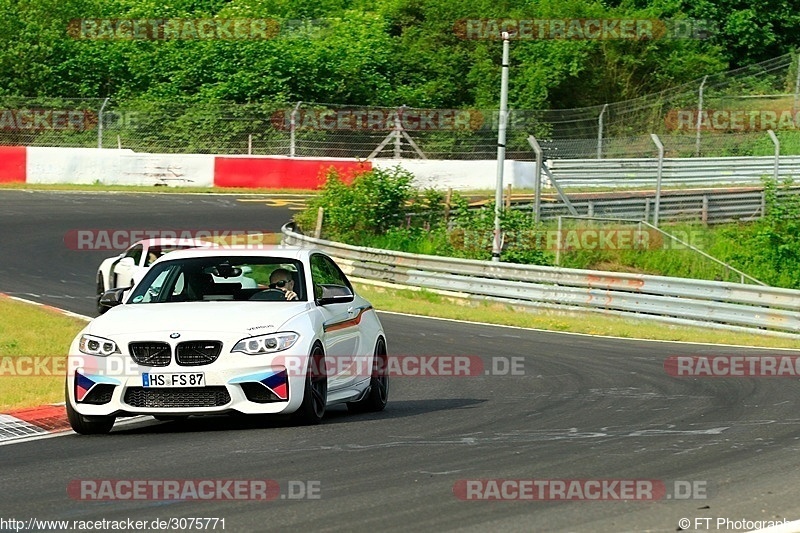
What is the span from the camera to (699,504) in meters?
7.68

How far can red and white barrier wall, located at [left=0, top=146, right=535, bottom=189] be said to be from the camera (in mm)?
40062

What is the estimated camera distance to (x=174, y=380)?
10.4m

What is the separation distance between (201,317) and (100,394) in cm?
94

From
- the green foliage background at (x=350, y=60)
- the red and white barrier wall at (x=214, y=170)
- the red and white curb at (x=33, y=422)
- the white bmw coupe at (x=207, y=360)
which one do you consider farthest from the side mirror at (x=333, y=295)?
the green foliage background at (x=350, y=60)

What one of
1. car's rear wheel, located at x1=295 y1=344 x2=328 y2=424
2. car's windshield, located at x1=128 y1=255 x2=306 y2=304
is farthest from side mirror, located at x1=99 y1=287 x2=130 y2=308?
car's rear wheel, located at x1=295 y1=344 x2=328 y2=424

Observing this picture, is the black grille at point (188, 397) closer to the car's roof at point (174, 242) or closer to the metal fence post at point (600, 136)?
the car's roof at point (174, 242)

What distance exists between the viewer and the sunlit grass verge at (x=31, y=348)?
42.5ft

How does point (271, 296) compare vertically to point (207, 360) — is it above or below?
above

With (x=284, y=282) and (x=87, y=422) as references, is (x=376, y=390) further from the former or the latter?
(x=87, y=422)

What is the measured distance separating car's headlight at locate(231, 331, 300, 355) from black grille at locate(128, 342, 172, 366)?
1.68 feet

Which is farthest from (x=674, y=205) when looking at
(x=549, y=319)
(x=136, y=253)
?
(x=136, y=253)

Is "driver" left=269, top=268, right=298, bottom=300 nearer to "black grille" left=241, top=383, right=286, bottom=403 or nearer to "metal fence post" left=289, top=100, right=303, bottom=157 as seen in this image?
"black grille" left=241, top=383, right=286, bottom=403

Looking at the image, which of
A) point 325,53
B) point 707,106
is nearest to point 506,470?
point 707,106

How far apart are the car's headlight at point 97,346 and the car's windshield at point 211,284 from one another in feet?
2.82
